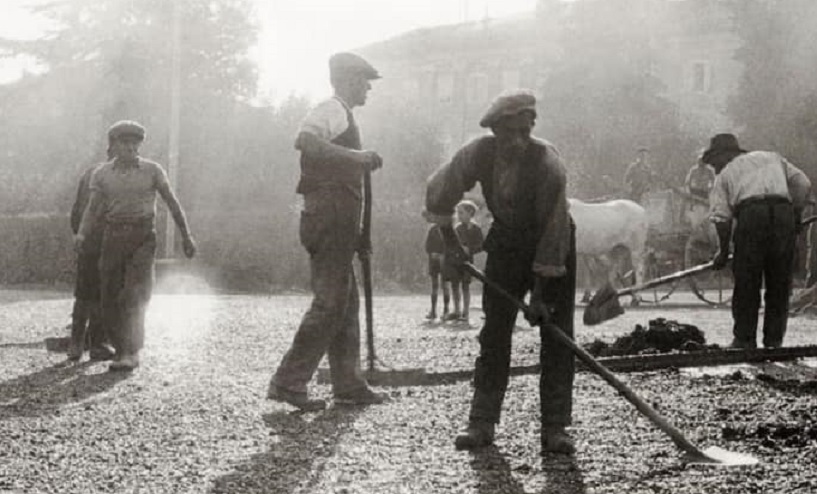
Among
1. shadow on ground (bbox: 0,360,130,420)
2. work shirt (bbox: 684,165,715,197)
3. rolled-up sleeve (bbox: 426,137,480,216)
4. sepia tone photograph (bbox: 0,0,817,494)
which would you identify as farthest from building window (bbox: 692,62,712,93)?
rolled-up sleeve (bbox: 426,137,480,216)

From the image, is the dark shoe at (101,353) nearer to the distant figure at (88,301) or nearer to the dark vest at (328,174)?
the distant figure at (88,301)

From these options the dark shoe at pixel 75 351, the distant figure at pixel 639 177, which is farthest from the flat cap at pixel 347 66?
the distant figure at pixel 639 177

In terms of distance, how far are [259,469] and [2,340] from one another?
9.65m

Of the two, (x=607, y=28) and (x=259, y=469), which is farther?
(x=607, y=28)

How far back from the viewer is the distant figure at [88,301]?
1251 cm

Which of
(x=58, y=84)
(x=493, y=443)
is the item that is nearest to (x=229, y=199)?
(x=58, y=84)

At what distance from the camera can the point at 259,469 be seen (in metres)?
6.38

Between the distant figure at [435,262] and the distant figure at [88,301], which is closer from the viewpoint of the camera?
the distant figure at [88,301]

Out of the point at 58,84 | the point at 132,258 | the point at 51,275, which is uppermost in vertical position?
the point at 58,84

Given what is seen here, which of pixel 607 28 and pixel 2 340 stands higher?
pixel 607 28

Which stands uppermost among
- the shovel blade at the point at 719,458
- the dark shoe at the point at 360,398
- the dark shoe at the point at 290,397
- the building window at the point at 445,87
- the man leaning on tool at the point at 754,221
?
the building window at the point at 445,87

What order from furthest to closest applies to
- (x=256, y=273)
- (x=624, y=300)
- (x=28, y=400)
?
(x=256, y=273) → (x=624, y=300) → (x=28, y=400)

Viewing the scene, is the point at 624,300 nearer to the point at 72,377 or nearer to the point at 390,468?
the point at 72,377

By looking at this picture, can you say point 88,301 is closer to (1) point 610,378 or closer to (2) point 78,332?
(2) point 78,332
